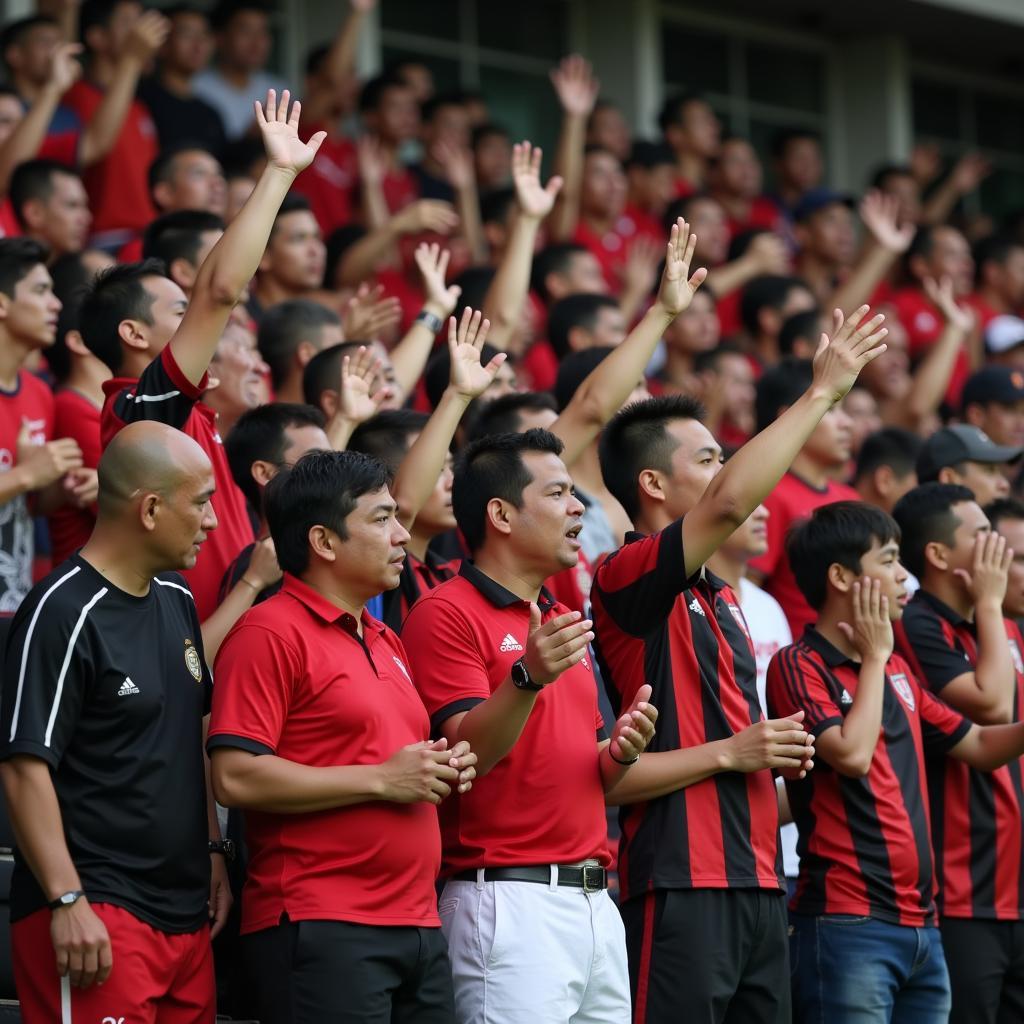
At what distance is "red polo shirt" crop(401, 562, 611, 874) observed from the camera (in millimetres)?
4316

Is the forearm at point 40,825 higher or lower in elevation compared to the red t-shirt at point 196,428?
lower

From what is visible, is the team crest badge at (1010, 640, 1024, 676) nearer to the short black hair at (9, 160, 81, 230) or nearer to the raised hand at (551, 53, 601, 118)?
the short black hair at (9, 160, 81, 230)

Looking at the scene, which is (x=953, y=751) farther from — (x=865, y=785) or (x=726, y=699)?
(x=726, y=699)

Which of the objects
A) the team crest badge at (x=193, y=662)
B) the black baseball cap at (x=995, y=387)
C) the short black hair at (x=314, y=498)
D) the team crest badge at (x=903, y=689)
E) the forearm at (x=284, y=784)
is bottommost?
the forearm at (x=284, y=784)

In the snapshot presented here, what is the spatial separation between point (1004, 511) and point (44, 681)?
3660 millimetres

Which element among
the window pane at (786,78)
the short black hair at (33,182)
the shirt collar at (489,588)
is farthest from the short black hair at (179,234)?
the window pane at (786,78)

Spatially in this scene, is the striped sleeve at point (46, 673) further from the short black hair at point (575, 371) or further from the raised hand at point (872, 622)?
the short black hair at point (575, 371)

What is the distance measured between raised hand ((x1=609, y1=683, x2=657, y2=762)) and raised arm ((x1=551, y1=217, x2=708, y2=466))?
1225 mm

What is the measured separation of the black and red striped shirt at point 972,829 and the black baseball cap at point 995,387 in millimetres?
2581

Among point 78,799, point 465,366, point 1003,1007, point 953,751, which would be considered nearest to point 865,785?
point 953,751

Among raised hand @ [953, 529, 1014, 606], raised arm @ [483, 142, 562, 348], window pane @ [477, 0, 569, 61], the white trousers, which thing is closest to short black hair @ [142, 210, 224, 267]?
raised arm @ [483, 142, 562, 348]

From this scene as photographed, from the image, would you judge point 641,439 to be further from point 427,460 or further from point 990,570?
point 990,570

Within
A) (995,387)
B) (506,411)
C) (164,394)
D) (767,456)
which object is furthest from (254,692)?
(995,387)

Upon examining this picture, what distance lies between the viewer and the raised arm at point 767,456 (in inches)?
169
